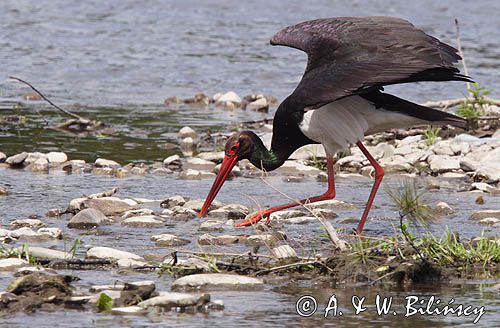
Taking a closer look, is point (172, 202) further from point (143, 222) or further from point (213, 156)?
point (213, 156)

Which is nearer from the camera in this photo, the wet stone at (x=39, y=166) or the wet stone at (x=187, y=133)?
the wet stone at (x=39, y=166)

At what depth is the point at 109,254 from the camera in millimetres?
6848

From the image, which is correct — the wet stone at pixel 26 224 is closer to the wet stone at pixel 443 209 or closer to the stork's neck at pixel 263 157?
the stork's neck at pixel 263 157

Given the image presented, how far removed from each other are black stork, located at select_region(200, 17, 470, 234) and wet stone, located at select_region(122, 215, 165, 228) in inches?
13.9

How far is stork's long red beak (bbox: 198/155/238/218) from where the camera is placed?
325 inches

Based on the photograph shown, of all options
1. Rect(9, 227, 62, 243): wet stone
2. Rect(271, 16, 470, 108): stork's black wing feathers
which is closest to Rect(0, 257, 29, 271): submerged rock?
Rect(9, 227, 62, 243): wet stone

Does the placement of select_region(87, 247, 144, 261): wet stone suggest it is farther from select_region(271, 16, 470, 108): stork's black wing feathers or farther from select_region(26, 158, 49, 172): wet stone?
select_region(26, 158, 49, 172): wet stone

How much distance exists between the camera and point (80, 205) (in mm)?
8320

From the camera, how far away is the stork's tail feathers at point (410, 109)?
8.05 m

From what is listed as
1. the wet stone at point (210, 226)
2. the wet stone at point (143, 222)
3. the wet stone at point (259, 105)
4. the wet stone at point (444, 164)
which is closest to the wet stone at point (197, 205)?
the wet stone at point (210, 226)

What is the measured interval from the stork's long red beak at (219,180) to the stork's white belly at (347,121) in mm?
721

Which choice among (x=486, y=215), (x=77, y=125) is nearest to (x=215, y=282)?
(x=486, y=215)

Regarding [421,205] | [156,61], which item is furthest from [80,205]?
[156,61]

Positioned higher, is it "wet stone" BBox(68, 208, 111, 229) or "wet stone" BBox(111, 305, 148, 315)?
"wet stone" BBox(111, 305, 148, 315)
